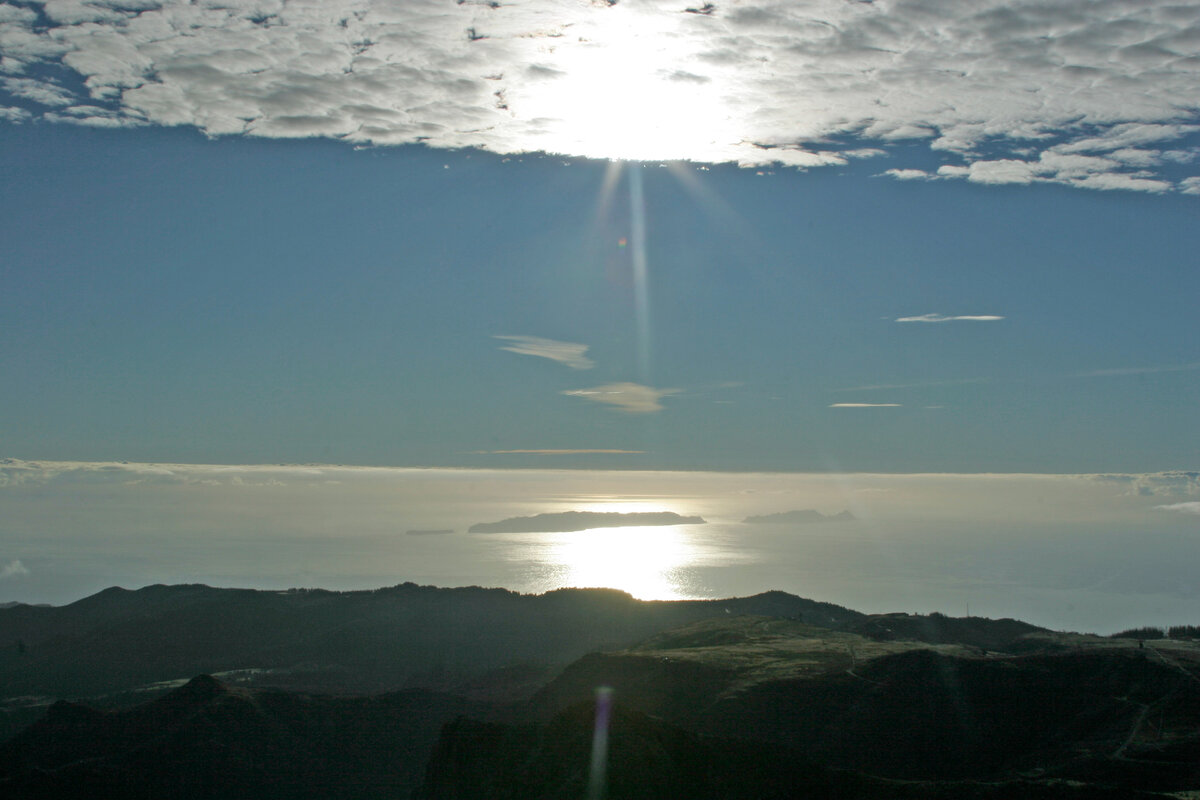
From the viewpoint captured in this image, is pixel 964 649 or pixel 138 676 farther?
pixel 138 676

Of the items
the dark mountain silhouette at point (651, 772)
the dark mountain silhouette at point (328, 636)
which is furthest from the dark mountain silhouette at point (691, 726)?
the dark mountain silhouette at point (328, 636)

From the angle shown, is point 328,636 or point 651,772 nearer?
point 651,772

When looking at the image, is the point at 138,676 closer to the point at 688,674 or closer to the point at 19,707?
the point at 19,707

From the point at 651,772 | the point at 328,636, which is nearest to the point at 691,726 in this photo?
the point at 651,772

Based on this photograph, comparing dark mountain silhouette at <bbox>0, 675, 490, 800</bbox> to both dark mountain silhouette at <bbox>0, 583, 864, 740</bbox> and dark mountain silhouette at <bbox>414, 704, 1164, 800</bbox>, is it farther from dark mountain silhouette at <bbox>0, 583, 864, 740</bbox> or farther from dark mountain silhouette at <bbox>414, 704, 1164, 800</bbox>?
dark mountain silhouette at <bbox>0, 583, 864, 740</bbox>

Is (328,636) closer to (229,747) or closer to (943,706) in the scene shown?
(229,747)

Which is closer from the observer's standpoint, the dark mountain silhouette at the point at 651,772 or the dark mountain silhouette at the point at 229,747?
the dark mountain silhouette at the point at 651,772

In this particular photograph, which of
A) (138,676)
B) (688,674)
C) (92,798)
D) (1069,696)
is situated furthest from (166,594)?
(1069,696)

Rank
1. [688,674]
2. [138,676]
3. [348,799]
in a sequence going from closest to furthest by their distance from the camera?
1. [348,799]
2. [688,674]
3. [138,676]

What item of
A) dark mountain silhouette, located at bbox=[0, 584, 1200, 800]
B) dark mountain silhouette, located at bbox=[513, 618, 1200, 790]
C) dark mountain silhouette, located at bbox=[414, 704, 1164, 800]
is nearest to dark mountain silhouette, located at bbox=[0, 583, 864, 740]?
dark mountain silhouette, located at bbox=[0, 584, 1200, 800]

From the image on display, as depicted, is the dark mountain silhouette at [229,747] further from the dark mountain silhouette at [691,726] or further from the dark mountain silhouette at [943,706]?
the dark mountain silhouette at [943,706]

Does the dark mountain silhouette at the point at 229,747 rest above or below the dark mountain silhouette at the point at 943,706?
below
